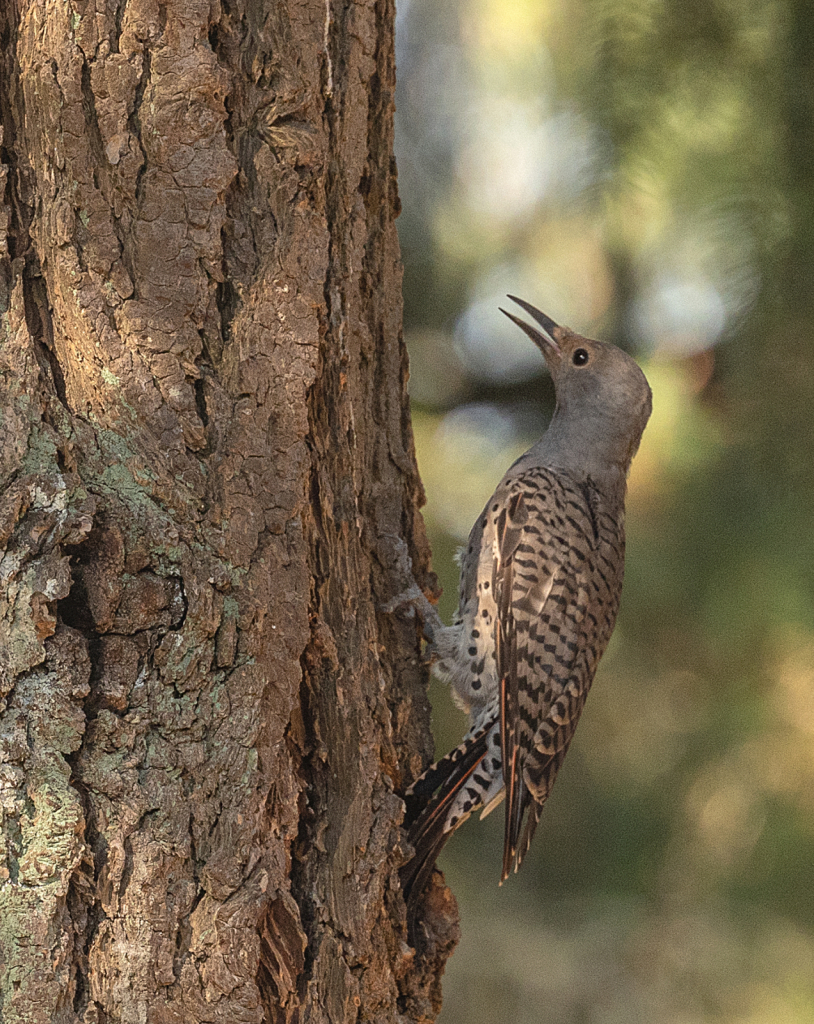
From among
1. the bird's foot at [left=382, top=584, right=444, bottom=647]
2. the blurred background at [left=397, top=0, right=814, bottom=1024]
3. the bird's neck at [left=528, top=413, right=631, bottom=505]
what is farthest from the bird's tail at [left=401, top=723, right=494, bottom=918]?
the blurred background at [left=397, top=0, right=814, bottom=1024]

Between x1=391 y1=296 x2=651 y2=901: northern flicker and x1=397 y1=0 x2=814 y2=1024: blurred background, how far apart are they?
1.43 ft

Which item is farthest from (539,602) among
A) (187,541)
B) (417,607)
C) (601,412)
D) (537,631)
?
(187,541)

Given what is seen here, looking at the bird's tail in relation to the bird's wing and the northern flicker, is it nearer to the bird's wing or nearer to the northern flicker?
the northern flicker

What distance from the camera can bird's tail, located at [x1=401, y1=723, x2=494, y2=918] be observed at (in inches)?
73.2

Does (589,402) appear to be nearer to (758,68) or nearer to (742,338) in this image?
(742,338)

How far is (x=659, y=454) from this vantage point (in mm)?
3607

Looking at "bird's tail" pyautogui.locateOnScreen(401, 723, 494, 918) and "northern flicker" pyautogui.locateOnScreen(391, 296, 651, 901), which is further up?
"northern flicker" pyautogui.locateOnScreen(391, 296, 651, 901)

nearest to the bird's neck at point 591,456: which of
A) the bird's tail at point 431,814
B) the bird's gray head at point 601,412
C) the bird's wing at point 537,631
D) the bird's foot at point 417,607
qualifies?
the bird's gray head at point 601,412

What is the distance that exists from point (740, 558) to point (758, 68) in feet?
4.84

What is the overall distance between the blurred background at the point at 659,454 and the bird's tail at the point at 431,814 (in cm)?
150

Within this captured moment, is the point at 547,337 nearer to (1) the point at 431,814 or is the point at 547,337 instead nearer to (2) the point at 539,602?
(2) the point at 539,602

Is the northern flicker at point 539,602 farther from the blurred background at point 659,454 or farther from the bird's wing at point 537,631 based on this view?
the blurred background at point 659,454

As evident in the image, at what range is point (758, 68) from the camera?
9.99 feet

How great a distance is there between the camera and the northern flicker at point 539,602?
2461mm
